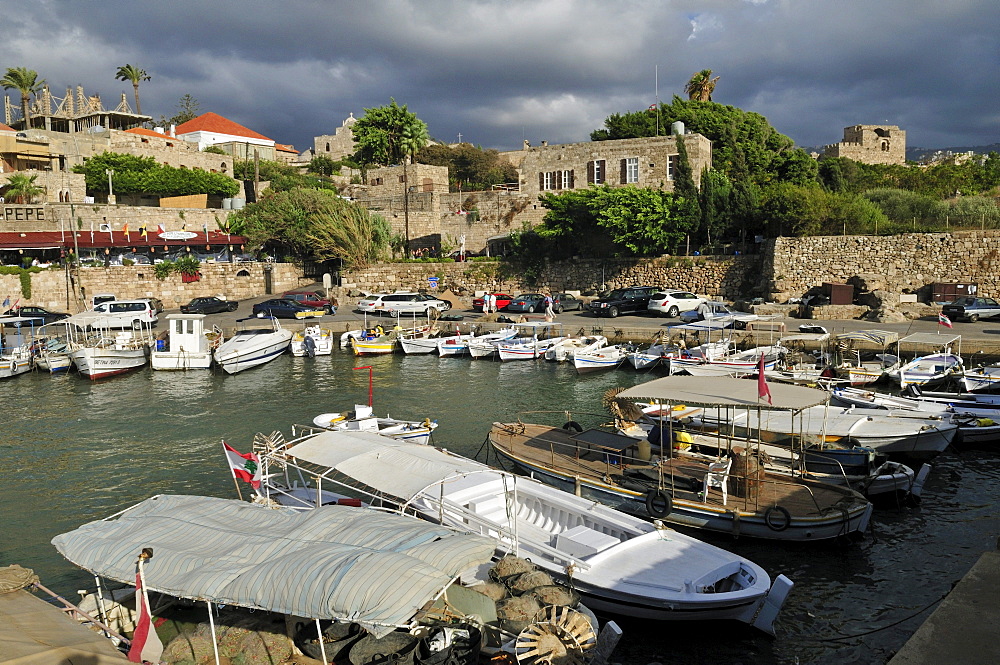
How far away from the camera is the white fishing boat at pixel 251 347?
3020 centimetres

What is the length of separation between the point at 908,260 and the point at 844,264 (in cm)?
283

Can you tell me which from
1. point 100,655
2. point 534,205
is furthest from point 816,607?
point 534,205

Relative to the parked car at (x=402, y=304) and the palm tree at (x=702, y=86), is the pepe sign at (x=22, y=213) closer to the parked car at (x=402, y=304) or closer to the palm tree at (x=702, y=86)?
the parked car at (x=402, y=304)

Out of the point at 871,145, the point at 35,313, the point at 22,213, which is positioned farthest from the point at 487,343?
the point at 871,145

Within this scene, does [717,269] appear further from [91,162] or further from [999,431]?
[91,162]

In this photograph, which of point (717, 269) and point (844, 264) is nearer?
point (844, 264)

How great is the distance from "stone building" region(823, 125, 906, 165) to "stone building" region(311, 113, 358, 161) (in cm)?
5291

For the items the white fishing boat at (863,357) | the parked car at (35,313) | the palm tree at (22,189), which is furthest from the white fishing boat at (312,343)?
the palm tree at (22,189)

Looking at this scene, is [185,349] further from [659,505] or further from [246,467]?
[659,505]

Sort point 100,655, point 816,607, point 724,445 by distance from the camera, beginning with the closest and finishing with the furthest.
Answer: point 100,655 < point 816,607 < point 724,445

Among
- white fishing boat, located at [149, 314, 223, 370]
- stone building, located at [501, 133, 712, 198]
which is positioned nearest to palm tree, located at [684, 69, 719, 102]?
stone building, located at [501, 133, 712, 198]

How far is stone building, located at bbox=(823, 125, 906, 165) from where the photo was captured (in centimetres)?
6919

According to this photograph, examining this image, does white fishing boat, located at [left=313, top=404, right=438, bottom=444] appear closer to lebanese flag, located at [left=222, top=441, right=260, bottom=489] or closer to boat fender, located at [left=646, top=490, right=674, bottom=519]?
lebanese flag, located at [left=222, top=441, right=260, bottom=489]

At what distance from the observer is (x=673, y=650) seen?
33.6 ft
